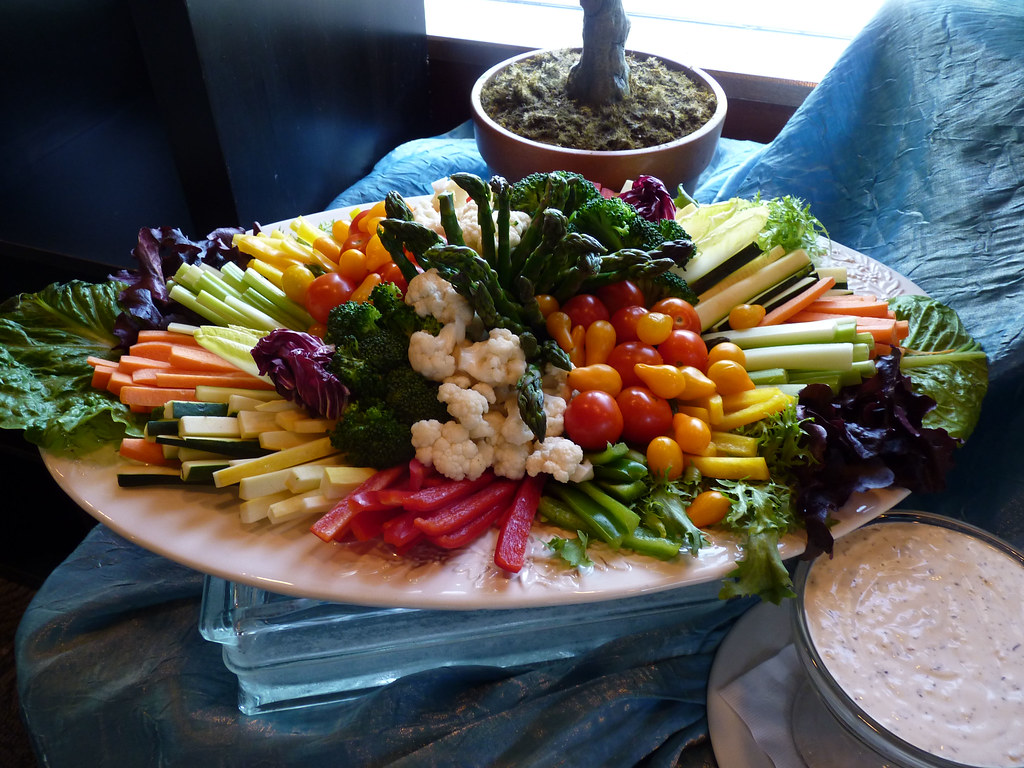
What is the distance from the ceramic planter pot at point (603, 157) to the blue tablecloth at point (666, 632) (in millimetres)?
324

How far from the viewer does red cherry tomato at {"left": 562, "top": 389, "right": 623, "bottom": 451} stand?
5.53 ft

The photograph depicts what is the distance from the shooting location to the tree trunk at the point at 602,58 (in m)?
2.69

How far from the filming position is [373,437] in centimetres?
164

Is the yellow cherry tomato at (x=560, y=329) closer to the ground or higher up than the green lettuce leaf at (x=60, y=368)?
higher up

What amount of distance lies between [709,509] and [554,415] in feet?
1.30

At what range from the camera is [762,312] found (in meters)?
2.09

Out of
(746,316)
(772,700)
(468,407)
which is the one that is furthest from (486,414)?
(772,700)

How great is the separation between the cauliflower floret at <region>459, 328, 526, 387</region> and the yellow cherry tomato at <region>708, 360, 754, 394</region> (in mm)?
500

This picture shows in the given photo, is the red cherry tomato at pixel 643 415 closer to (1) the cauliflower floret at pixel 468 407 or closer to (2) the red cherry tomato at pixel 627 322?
(2) the red cherry tomato at pixel 627 322

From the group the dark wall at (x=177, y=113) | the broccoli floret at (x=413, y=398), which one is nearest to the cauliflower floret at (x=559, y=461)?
the broccoli floret at (x=413, y=398)

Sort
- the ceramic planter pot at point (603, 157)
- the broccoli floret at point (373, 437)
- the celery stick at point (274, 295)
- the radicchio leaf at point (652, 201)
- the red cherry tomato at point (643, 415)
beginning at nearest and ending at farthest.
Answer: the broccoli floret at point (373, 437)
the red cherry tomato at point (643, 415)
the celery stick at point (274, 295)
the radicchio leaf at point (652, 201)
the ceramic planter pot at point (603, 157)

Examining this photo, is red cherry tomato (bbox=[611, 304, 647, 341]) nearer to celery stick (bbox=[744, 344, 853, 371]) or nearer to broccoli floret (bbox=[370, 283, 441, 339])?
celery stick (bbox=[744, 344, 853, 371])

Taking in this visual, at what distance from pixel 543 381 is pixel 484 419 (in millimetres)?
199

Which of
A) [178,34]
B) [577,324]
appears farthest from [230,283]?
[577,324]
